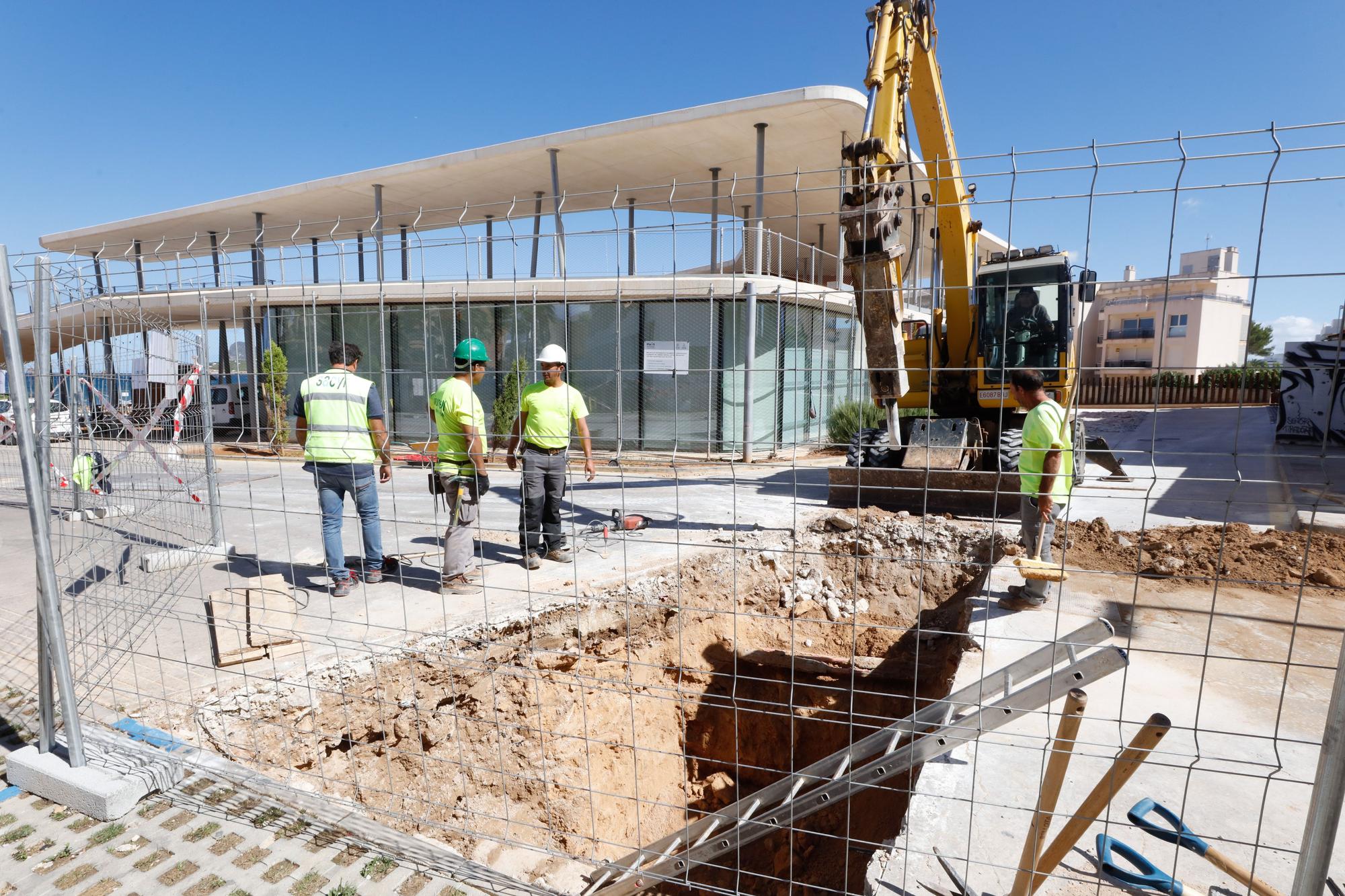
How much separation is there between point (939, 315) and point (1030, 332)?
167 cm

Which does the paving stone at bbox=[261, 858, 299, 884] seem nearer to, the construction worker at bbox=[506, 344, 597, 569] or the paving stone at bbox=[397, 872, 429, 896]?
the paving stone at bbox=[397, 872, 429, 896]

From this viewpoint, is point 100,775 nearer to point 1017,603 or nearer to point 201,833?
point 201,833

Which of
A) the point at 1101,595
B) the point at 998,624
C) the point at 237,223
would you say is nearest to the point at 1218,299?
the point at 998,624

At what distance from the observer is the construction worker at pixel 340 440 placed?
4680 millimetres

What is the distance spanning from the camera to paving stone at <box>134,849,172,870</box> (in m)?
2.56

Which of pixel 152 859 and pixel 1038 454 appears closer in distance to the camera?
pixel 152 859

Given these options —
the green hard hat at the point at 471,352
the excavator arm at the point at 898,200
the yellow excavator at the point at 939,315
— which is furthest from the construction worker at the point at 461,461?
the yellow excavator at the point at 939,315

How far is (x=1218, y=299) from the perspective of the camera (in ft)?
6.68

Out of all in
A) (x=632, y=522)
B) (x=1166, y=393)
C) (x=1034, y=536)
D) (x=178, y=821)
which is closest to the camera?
(x=178, y=821)

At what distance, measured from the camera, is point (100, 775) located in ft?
9.45

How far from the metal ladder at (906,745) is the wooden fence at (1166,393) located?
0.82 meters

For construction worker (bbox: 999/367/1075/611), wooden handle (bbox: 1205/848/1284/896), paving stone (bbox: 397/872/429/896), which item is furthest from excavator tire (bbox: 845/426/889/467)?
paving stone (bbox: 397/872/429/896)

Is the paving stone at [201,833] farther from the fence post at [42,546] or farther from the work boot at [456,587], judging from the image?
the work boot at [456,587]

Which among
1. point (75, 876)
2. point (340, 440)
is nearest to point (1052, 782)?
point (75, 876)
